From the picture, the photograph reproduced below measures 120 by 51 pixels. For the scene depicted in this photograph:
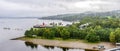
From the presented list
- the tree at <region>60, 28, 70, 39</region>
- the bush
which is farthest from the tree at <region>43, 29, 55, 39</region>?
the bush

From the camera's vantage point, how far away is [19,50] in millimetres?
21641

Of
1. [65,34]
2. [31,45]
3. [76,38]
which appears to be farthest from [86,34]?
[31,45]

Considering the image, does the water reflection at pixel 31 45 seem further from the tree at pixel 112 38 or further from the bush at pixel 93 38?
the tree at pixel 112 38

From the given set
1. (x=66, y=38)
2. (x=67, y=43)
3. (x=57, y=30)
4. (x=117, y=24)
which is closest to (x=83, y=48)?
(x=67, y=43)

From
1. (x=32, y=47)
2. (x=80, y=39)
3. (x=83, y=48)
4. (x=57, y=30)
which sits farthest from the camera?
(x=57, y=30)

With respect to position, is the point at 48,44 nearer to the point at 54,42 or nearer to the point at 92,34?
the point at 54,42

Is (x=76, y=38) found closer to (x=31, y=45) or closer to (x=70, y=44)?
(x=70, y=44)

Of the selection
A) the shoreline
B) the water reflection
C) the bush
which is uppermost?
the bush

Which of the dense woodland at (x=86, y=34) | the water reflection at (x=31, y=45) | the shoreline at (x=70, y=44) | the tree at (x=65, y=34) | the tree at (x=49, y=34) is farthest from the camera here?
the tree at (x=49, y=34)

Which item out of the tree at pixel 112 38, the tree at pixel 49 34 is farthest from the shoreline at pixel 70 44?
the tree at pixel 49 34

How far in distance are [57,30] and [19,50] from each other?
254 inches

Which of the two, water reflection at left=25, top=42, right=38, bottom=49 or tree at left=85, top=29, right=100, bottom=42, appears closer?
tree at left=85, top=29, right=100, bottom=42

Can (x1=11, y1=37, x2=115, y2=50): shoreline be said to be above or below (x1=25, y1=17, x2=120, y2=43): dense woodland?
below

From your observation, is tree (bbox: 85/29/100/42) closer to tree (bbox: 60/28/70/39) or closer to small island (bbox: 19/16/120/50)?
small island (bbox: 19/16/120/50)
